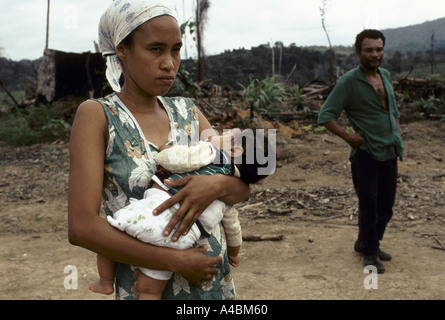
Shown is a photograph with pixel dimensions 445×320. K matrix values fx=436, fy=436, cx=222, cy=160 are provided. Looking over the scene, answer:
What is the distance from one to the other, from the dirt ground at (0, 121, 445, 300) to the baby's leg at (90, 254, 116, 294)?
7.22ft

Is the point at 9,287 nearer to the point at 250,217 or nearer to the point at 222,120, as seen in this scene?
the point at 250,217

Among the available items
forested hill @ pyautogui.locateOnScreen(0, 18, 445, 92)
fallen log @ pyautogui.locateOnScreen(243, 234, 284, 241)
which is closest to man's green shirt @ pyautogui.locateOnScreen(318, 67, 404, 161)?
fallen log @ pyautogui.locateOnScreen(243, 234, 284, 241)

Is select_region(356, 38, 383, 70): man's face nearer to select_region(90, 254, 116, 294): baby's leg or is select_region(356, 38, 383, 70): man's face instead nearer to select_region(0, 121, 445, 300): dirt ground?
select_region(0, 121, 445, 300): dirt ground

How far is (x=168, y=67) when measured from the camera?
1290 millimetres

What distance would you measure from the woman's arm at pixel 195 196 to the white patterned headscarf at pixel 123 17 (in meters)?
0.46

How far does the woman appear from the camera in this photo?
1.18 m

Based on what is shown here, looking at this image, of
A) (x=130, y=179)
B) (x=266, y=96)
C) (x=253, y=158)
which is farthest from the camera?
(x=266, y=96)

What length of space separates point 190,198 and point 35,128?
9473 millimetres

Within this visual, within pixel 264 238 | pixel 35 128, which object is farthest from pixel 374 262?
pixel 35 128

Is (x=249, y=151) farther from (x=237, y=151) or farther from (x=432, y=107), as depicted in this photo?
(x=432, y=107)

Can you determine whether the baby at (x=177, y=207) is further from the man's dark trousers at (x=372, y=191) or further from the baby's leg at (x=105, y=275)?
the man's dark trousers at (x=372, y=191)

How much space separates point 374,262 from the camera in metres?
3.66

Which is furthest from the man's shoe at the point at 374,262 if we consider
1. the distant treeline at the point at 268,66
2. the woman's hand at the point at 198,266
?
the distant treeline at the point at 268,66
